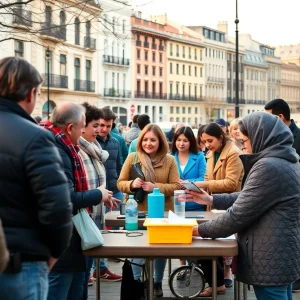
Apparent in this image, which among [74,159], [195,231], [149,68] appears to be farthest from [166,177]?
[149,68]

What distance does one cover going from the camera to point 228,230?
14.7ft

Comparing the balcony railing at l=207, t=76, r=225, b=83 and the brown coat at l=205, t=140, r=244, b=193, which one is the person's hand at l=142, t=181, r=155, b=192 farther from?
the balcony railing at l=207, t=76, r=225, b=83

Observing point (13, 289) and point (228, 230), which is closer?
point (13, 289)

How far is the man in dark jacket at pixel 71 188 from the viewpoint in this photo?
183 inches

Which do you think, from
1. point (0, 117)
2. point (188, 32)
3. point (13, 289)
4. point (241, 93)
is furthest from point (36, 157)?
point (241, 93)

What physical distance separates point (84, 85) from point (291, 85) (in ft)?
246

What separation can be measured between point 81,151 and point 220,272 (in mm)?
2528

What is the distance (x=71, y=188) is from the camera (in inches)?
184

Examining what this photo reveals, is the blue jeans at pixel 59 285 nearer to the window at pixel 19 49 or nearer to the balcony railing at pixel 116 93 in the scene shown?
the window at pixel 19 49

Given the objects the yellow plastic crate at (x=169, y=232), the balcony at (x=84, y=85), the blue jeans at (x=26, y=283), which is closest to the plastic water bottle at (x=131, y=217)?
the yellow plastic crate at (x=169, y=232)

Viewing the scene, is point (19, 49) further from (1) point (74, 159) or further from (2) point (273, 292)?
(2) point (273, 292)

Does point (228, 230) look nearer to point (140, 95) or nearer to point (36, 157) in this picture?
point (36, 157)

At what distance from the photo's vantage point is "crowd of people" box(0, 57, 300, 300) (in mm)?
3150

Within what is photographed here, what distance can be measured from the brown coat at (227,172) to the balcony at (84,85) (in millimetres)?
50289
